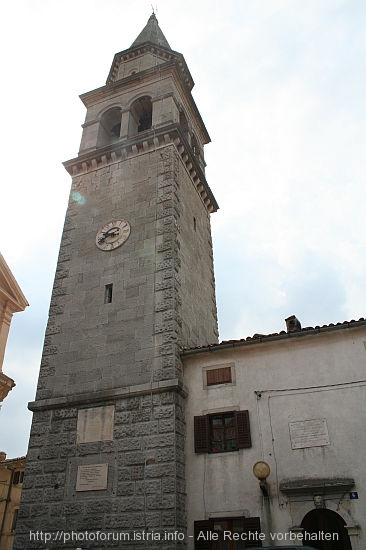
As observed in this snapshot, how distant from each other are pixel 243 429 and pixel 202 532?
2730mm

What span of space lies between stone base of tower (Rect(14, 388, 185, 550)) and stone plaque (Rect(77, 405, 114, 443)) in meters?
0.03

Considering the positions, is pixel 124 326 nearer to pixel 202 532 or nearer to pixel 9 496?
pixel 202 532

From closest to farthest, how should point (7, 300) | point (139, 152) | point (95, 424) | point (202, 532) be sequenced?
point (202, 532) < point (95, 424) < point (7, 300) < point (139, 152)

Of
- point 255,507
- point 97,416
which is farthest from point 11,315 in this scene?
point 255,507

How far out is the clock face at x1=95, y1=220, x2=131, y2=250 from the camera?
1722cm

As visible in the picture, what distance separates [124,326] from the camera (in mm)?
15062

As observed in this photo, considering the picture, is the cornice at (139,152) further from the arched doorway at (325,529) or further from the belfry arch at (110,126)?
the arched doorway at (325,529)

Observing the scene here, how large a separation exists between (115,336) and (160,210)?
506 centimetres

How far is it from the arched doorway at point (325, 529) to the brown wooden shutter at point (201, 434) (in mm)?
3061

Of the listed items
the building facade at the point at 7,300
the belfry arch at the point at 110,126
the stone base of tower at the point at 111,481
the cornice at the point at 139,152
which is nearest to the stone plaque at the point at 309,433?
the stone base of tower at the point at 111,481

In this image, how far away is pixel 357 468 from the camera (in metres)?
11.3

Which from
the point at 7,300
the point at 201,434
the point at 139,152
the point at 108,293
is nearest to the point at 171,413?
the point at 201,434

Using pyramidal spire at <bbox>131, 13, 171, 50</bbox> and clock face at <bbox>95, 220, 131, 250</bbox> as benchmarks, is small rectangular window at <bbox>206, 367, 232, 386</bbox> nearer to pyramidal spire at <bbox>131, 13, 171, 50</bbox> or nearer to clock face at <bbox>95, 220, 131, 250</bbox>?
clock face at <bbox>95, 220, 131, 250</bbox>

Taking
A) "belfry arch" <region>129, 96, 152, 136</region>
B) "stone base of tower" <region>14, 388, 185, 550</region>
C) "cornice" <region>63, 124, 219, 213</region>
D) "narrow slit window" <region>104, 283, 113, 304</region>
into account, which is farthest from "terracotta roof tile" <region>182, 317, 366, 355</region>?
"belfry arch" <region>129, 96, 152, 136</region>
